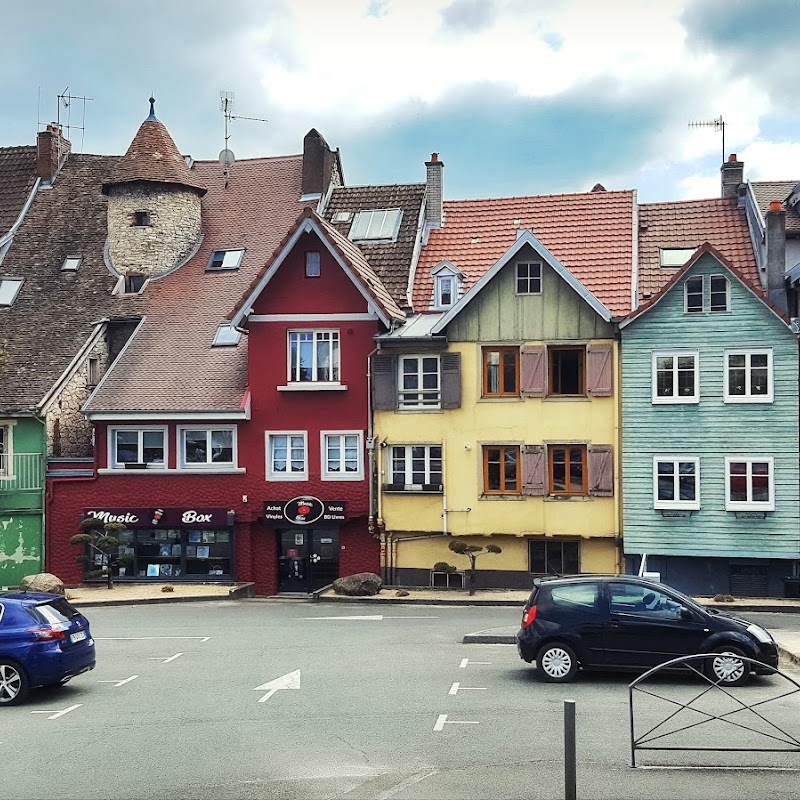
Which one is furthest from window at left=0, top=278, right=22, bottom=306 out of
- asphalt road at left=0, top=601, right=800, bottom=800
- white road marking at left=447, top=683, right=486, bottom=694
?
white road marking at left=447, top=683, right=486, bottom=694

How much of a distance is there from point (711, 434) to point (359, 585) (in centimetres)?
1083

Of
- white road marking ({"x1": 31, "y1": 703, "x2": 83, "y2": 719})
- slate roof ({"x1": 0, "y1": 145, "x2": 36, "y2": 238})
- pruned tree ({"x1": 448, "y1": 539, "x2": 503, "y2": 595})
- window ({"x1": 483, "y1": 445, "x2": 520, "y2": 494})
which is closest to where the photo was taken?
white road marking ({"x1": 31, "y1": 703, "x2": 83, "y2": 719})

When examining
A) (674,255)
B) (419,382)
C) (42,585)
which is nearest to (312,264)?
(419,382)

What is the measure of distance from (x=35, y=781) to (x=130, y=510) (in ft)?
78.2

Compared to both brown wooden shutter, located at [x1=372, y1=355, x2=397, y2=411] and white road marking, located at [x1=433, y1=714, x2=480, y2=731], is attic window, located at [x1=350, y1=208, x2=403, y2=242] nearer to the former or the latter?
brown wooden shutter, located at [x1=372, y1=355, x2=397, y2=411]

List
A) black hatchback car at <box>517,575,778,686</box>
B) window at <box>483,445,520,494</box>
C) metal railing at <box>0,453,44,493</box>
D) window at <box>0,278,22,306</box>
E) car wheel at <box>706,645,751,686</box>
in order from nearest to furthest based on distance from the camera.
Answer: car wheel at <box>706,645,751,686</box> < black hatchback car at <box>517,575,778,686</box> < window at <box>483,445,520,494</box> < metal railing at <box>0,453,44,493</box> < window at <box>0,278,22,306</box>

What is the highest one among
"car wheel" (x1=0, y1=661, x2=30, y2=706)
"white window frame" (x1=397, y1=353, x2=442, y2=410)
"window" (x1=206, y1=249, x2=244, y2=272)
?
"window" (x1=206, y1=249, x2=244, y2=272)

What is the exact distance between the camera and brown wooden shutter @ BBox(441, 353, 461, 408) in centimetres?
3481

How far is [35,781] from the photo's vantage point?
1369 centimetres

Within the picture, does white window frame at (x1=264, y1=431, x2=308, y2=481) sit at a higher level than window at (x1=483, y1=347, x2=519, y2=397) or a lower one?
lower

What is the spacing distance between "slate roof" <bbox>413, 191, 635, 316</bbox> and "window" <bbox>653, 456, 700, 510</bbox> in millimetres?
5336

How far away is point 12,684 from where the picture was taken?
18.2 m

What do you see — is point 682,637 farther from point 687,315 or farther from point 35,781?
point 687,315

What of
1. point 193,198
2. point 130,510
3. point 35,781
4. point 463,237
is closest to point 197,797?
point 35,781
